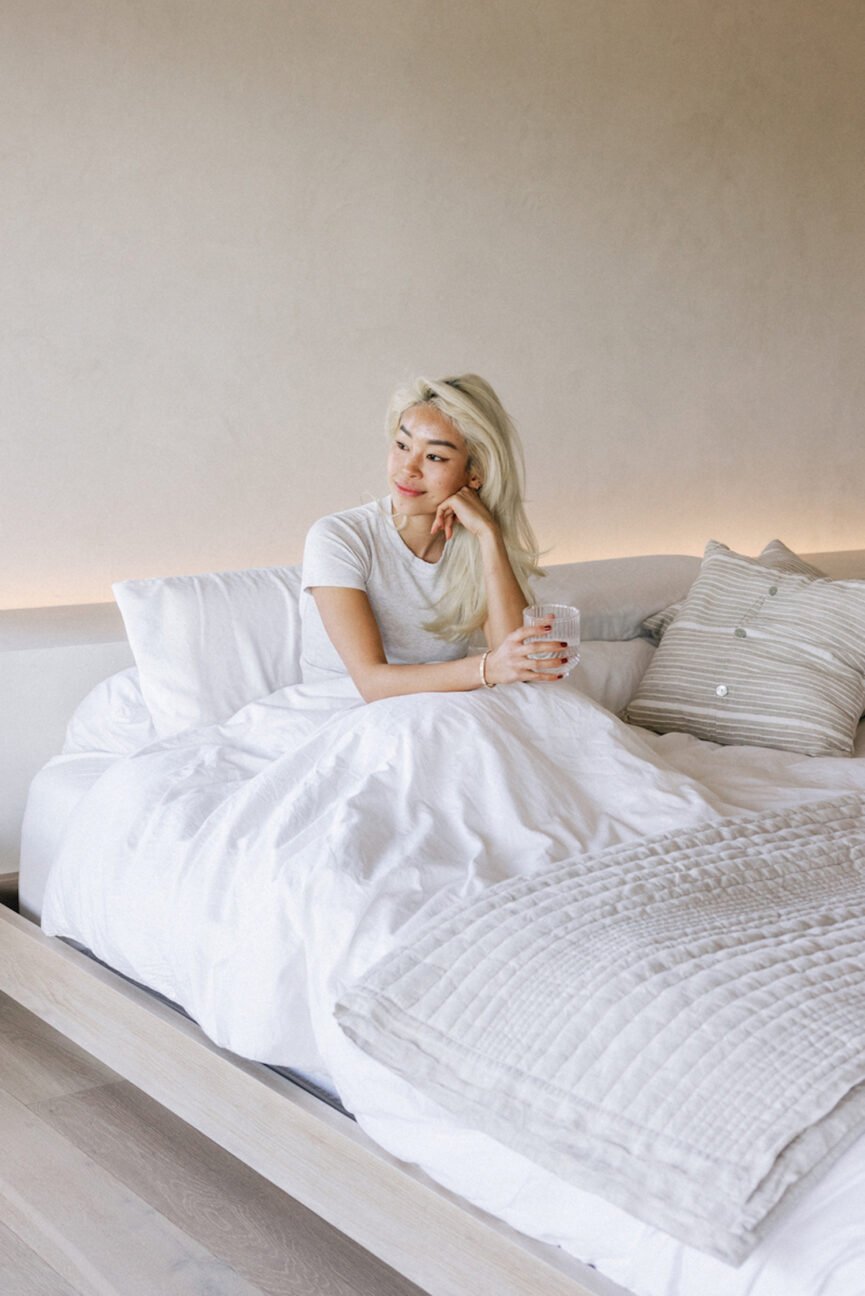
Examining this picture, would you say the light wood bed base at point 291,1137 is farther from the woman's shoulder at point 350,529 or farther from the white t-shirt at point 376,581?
the woman's shoulder at point 350,529

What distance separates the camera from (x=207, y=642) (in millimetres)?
2432

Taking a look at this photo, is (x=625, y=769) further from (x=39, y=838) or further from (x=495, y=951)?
(x=39, y=838)

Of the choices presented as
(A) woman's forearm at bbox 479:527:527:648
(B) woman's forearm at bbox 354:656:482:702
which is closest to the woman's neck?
(A) woman's forearm at bbox 479:527:527:648

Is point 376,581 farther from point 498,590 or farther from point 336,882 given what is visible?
point 336,882

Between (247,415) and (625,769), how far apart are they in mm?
1373

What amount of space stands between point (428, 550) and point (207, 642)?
44 cm

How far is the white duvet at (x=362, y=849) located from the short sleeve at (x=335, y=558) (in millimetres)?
198

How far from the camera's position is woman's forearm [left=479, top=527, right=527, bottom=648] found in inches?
91.1

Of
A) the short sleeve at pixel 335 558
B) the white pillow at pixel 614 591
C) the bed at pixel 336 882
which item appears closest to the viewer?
the bed at pixel 336 882

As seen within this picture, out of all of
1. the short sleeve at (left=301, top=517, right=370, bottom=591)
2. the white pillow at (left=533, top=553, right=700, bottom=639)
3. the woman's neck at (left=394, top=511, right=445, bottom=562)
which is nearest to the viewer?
the short sleeve at (left=301, top=517, right=370, bottom=591)

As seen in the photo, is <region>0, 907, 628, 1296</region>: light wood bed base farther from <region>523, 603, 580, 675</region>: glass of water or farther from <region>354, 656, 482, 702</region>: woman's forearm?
<region>523, 603, 580, 675</region>: glass of water

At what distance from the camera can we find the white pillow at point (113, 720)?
2.40 m

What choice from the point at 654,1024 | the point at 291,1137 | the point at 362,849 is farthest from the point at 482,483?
the point at 654,1024

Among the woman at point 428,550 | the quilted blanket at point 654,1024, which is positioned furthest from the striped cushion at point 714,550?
the quilted blanket at point 654,1024
